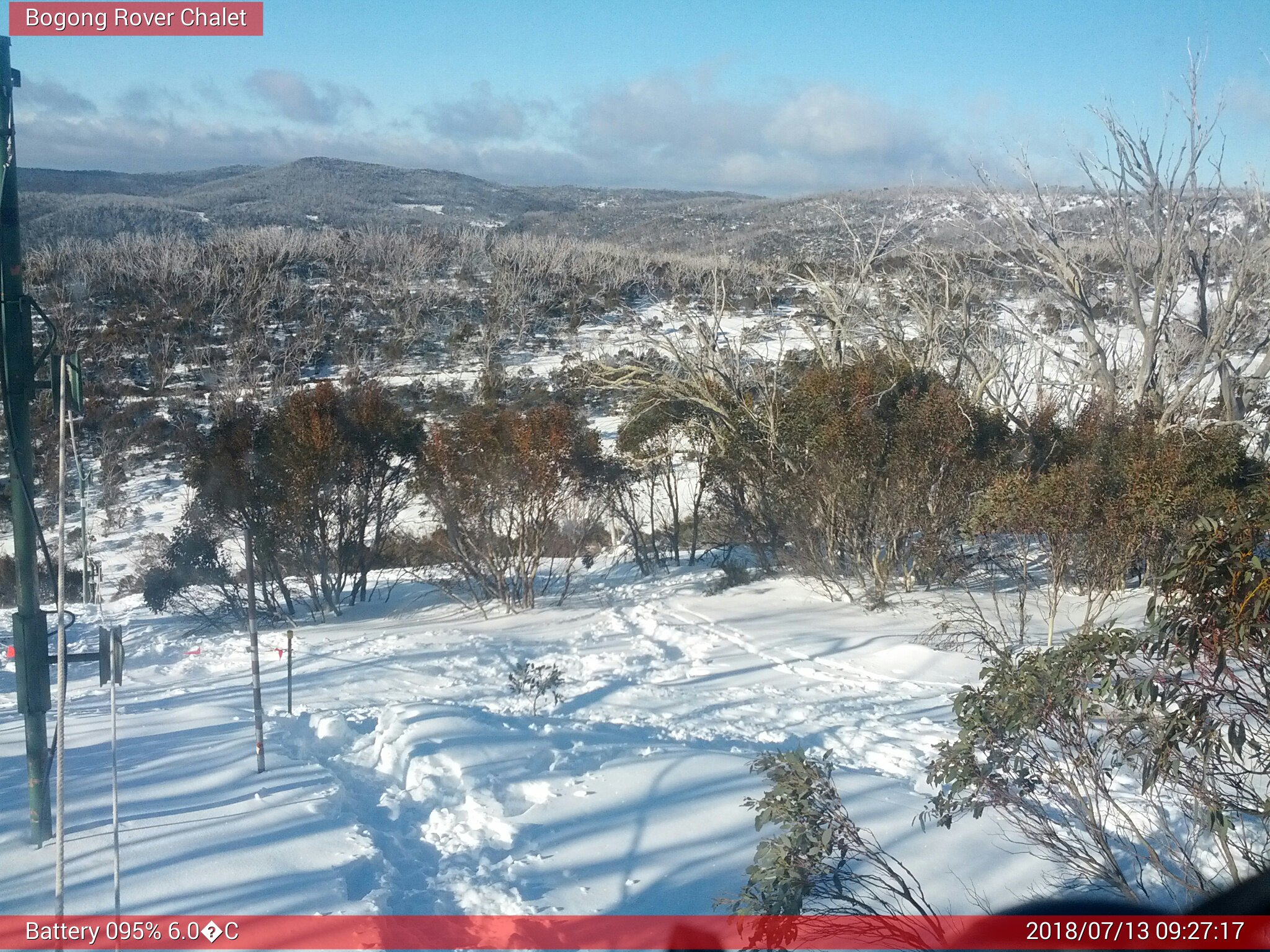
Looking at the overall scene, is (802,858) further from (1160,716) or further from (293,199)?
(293,199)

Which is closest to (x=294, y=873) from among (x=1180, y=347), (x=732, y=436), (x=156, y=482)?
(x=732, y=436)

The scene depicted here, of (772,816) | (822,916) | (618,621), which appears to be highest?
(772,816)

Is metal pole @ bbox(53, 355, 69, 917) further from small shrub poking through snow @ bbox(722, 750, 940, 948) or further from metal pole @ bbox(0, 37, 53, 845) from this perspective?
small shrub poking through snow @ bbox(722, 750, 940, 948)

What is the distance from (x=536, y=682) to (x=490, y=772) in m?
2.55

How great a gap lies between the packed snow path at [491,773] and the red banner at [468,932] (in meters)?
0.12

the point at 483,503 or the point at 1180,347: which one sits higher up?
the point at 1180,347

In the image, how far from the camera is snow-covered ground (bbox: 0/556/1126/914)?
14.3 ft

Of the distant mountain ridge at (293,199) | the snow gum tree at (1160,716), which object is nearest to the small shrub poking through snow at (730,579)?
the snow gum tree at (1160,716)

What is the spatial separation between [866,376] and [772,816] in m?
9.43

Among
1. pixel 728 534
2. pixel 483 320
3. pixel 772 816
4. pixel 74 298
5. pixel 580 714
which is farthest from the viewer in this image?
pixel 483 320

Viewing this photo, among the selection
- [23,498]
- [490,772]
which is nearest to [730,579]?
[490,772]

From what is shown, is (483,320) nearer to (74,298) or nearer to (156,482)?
(156,482)

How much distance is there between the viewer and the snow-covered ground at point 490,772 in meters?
4.36

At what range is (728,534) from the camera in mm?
15602
